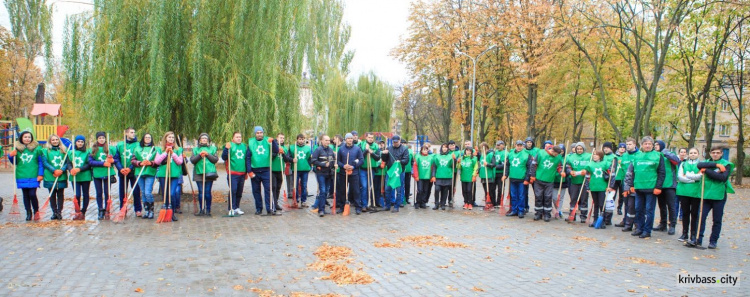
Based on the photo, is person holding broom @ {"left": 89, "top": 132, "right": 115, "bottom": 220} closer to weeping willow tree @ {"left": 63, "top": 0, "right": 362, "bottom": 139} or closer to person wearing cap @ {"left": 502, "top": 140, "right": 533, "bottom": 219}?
weeping willow tree @ {"left": 63, "top": 0, "right": 362, "bottom": 139}

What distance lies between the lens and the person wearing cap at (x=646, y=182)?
29.7ft

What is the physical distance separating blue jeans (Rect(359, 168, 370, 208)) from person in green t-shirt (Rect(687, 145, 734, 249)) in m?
6.70

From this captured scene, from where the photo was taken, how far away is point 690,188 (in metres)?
8.41

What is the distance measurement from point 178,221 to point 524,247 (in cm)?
660

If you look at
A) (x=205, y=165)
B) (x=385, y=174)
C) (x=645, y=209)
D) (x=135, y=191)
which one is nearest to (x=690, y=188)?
(x=645, y=209)

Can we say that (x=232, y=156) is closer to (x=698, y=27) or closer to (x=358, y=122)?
(x=698, y=27)

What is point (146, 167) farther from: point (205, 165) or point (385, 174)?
point (385, 174)

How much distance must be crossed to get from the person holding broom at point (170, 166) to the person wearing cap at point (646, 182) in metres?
8.81

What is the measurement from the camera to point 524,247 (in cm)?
802

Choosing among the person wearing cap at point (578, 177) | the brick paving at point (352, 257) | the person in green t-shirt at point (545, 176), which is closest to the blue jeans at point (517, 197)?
the person in green t-shirt at point (545, 176)

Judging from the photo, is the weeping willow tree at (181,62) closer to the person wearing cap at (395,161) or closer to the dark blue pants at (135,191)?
the dark blue pants at (135,191)

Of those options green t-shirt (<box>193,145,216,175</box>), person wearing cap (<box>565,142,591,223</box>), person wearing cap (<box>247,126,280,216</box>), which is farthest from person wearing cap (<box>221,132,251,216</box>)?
person wearing cap (<box>565,142,591,223</box>)

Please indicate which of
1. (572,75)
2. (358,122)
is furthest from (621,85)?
(358,122)

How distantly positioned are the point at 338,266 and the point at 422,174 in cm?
673
